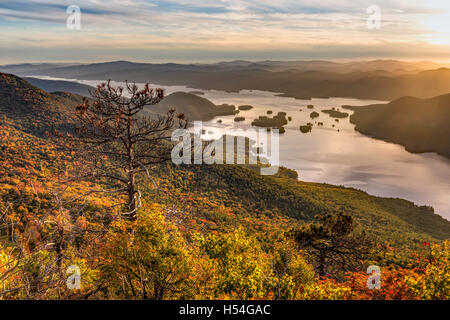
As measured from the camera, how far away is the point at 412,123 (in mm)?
126000

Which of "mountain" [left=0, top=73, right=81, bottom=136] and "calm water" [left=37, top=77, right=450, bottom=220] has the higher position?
"mountain" [left=0, top=73, right=81, bottom=136]

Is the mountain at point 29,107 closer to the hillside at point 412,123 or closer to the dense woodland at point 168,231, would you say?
the dense woodland at point 168,231

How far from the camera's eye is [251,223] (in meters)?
30.6

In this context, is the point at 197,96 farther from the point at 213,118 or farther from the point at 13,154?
the point at 13,154

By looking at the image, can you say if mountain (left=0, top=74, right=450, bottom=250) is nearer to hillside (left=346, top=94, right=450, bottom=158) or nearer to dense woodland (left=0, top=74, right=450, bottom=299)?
dense woodland (left=0, top=74, right=450, bottom=299)

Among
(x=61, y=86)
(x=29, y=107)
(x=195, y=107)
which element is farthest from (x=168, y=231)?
(x=195, y=107)

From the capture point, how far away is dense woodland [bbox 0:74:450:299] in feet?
23.9

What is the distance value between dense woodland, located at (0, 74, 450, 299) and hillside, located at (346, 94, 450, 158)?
74.6m

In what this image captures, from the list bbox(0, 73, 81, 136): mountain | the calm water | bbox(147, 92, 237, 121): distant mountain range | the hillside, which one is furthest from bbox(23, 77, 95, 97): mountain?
the hillside

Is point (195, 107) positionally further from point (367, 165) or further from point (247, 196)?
point (247, 196)

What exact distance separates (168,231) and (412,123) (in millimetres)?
147146

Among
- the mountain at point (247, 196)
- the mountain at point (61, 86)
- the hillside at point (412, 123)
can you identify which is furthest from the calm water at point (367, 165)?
the mountain at point (61, 86)
